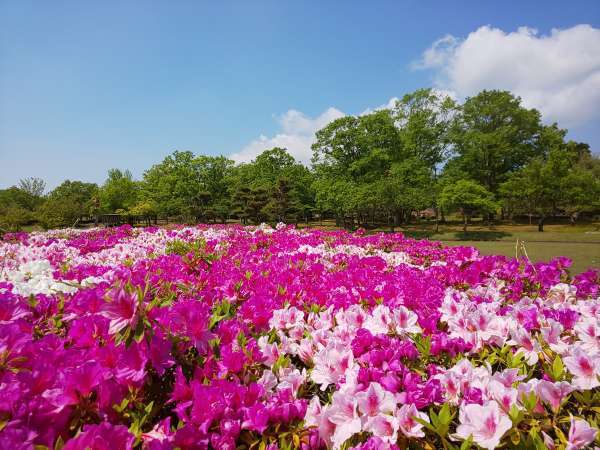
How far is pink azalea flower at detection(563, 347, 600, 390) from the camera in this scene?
114 centimetres

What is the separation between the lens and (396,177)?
2878 cm

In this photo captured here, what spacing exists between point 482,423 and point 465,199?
28.3 meters

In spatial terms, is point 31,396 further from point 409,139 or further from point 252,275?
point 409,139

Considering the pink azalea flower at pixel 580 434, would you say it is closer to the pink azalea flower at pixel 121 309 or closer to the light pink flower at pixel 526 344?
the light pink flower at pixel 526 344

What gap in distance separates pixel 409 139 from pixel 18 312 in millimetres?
37727

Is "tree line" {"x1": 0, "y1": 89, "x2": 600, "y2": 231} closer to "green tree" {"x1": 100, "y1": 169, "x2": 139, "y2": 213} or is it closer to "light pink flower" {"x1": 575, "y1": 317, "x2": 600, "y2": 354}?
"green tree" {"x1": 100, "y1": 169, "x2": 139, "y2": 213}

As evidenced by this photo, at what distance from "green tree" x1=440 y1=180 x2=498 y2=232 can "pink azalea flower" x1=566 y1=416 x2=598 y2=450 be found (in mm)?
27806

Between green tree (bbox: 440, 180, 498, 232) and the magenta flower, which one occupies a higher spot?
green tree (bbox: 440, 180, 498, 232)

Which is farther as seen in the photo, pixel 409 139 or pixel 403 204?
pixel 409 139

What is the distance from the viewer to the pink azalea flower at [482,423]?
0.96 m

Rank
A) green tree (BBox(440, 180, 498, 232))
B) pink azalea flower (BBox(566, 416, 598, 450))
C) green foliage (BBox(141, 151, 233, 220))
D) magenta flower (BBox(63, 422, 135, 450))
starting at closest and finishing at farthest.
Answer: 1. magenta flower (BBox(63, 422, 135, 450))
2. pink azalea flower (BBox(566, 416, 598, 450))
3. green tree (BBox(440, 180, 498, 232))
4. green foliage (BBox(141, 151, 233, 220))

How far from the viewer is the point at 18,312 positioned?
4.56ft

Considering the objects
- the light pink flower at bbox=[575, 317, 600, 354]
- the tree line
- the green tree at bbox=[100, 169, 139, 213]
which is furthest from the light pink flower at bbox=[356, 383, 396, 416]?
the green tree at bbox=[100, 169, 139, 213]

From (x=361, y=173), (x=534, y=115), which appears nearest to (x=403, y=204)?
(x=361, y=173)
